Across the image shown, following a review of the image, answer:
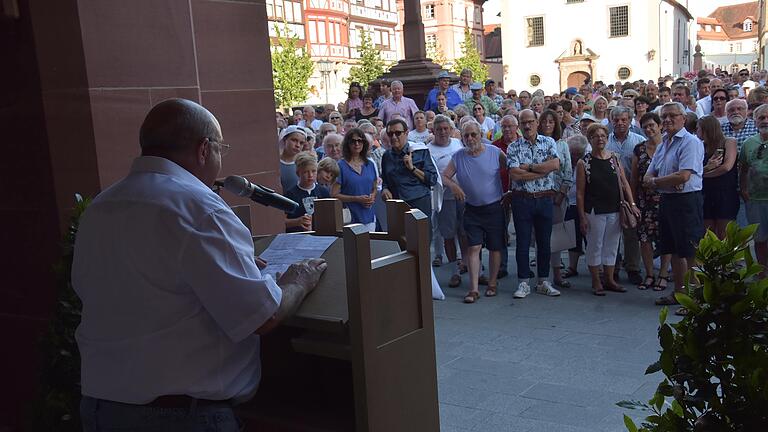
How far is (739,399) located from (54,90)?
391cm

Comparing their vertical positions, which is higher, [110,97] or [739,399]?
[110,97]

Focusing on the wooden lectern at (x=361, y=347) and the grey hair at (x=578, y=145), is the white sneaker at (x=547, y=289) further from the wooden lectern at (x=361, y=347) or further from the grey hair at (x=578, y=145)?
the wooden lectern at (x=361, y=347)

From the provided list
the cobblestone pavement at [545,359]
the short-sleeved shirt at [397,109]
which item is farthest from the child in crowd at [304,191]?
the short-sleeved shirt at [397,109]

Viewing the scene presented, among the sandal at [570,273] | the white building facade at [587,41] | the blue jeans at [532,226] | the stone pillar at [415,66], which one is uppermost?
the white building facade at [587,41]

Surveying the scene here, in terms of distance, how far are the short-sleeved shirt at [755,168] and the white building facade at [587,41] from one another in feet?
171

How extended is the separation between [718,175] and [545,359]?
310 centimetres

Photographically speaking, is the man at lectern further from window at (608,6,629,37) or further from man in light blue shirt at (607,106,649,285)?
window at (608,6,629,37)

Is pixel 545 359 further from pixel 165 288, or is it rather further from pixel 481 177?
pixel 165 288

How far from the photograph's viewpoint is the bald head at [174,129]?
8.09 feet

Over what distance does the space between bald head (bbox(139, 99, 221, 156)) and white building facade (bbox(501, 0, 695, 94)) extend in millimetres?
58403

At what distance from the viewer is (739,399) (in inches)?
73.4

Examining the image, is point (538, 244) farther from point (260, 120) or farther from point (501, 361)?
point (260, 120)

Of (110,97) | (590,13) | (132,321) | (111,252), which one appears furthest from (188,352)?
(590,13)

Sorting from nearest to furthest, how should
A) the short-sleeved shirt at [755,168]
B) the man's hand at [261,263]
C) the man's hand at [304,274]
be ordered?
the man's hand at [304,274] < the man's hand at [261,263] < the short-sleeved shirt at [755,168]
